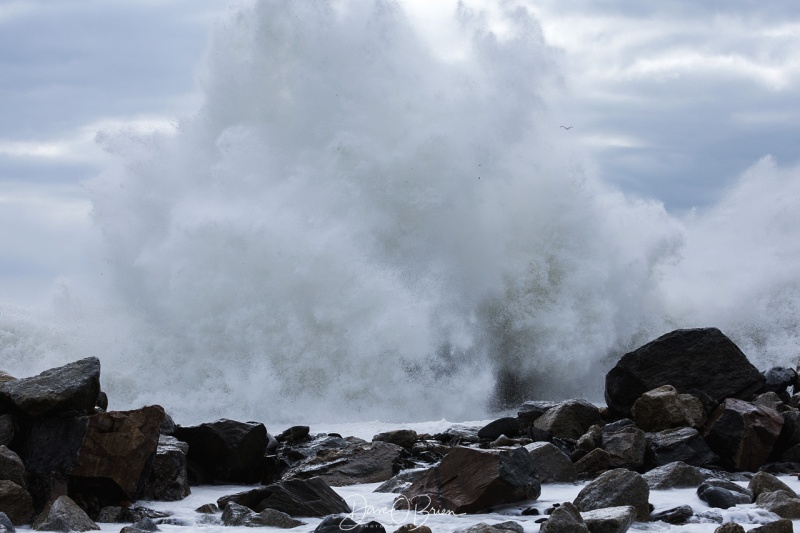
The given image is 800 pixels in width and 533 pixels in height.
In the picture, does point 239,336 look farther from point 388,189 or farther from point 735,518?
point 735,518

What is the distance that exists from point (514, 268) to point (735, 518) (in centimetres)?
1011

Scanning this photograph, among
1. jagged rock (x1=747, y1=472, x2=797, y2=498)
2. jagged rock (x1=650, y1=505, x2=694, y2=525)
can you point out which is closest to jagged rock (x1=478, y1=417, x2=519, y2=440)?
jagged rock (x1=747, y1=472, x2=797, y2=498)

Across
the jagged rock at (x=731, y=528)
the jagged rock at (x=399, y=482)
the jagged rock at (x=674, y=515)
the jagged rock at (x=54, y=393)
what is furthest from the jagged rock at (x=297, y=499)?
the jagged rock at (x=731, y=528)

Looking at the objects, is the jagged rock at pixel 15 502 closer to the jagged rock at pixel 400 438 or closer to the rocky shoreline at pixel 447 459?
the rocky shoreline at pixel 447 459

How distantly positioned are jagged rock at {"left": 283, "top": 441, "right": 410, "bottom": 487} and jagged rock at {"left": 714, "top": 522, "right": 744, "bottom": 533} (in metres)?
2.68

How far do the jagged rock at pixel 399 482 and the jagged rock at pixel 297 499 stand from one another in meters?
0.60

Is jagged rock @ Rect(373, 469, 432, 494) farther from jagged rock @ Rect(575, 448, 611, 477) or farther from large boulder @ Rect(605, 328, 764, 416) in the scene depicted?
large boulder @ Rect(605, 328, 764, 416)

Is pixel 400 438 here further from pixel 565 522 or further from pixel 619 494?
pixel 565 522

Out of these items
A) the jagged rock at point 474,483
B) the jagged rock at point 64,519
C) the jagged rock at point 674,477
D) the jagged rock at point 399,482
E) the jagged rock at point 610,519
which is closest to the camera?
the jagged rock at point 610,519

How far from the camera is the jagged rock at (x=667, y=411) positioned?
7109 mm

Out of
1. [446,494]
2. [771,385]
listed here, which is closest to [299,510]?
[446,494]

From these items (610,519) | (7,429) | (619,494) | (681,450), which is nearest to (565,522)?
(610,519)

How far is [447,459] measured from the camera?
5.40 meters

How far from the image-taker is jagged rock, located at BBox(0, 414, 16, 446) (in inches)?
217
